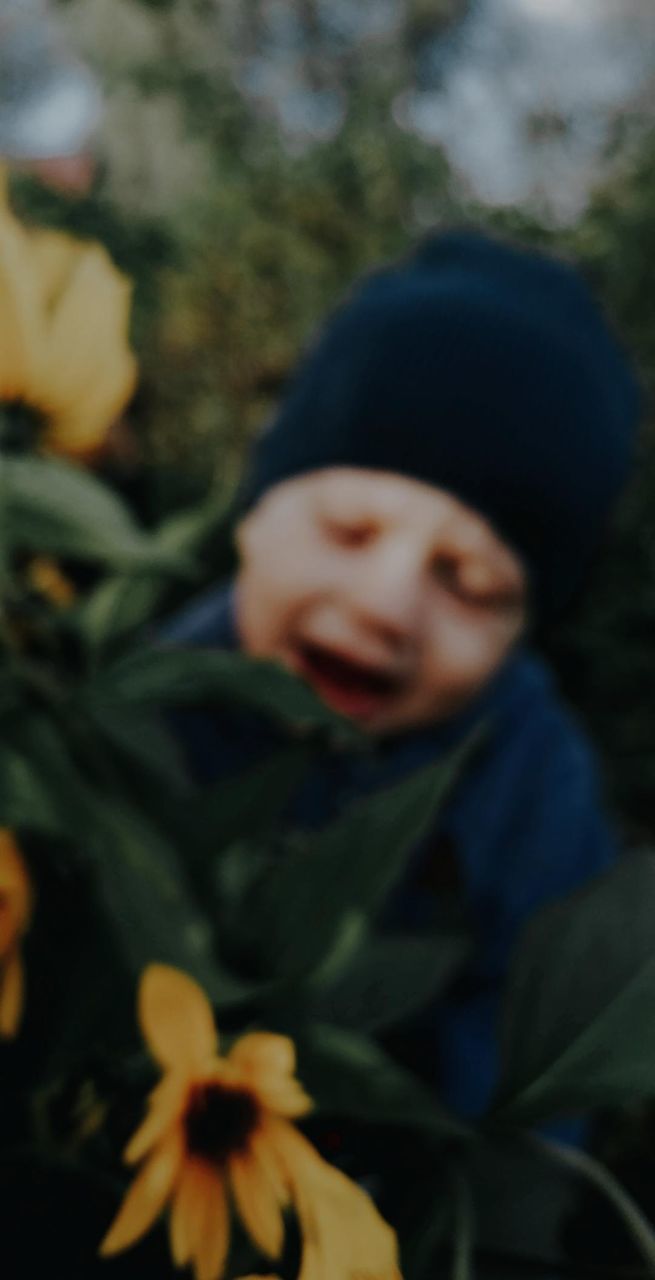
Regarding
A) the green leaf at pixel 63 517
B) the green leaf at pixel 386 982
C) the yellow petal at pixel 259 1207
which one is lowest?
the green leaf at pixel 386 982

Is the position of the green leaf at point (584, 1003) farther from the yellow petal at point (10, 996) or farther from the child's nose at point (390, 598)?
the child's nose at point (390, 598)

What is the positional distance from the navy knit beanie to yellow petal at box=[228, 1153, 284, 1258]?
25.2 inches

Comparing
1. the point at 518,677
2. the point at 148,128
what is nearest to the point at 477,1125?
the point at 518,677

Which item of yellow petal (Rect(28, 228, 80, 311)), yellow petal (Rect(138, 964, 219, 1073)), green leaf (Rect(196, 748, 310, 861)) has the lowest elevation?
green leaf (Rect(196, 748, 310, 861))

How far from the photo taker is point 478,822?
1.01 meters

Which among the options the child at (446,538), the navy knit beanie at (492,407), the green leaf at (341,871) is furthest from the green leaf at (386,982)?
the navy knit beanie at (492,407)

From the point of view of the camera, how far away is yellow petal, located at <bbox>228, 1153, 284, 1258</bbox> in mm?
199

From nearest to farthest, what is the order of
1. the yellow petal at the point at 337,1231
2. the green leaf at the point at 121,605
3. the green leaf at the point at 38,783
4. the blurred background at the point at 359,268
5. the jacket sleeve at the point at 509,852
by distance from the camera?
1. the yellow petal at the point at 337,1231
2. the green leaf at the point at 38,783
3. the green leaf at the point at 121,605
4. the jacket sleeve at the point at 509,852
5. the blurred background at the point at 359,268

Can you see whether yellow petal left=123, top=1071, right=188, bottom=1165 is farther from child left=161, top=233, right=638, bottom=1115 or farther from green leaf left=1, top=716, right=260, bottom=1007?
child left=161, top=233, right=638, bottom=1115

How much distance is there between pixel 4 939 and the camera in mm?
253

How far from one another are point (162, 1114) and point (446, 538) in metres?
0.61

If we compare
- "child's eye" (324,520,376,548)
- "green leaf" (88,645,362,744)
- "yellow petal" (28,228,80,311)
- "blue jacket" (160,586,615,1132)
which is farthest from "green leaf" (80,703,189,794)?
"blue jacket" (160,586,615,1132)

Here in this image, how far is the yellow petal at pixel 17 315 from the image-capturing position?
0.26 metres

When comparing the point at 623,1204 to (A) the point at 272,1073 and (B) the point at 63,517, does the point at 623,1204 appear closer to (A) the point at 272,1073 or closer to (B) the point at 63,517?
(A) the point at 272,1073
